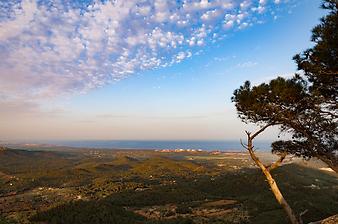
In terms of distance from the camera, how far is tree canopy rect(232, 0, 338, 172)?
17.0 metres

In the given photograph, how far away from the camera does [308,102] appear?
18.1 meters

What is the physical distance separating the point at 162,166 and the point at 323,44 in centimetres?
9523

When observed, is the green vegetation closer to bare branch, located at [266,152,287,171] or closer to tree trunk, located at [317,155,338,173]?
bare branch, located at [266,152,287,171]

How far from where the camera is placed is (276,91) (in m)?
17.9

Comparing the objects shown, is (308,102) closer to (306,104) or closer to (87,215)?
(306,104)

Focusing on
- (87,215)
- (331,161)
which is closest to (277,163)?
(331,161)

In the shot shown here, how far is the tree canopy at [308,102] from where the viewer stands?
17.0 meters

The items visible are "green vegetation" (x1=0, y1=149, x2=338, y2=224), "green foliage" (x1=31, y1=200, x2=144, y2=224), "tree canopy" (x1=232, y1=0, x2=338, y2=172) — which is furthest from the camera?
"green vegetation" (x1=0, y1=149, x2=338, y2=224)

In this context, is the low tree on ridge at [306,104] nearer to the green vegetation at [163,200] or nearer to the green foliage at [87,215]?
the green vegetation at [163,200]

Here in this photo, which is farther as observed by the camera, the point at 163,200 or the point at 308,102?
the point at 163,200

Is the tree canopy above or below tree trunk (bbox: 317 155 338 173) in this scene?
above

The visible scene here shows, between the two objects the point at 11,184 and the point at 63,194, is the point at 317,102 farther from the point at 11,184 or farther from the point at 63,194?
the point at 11,184

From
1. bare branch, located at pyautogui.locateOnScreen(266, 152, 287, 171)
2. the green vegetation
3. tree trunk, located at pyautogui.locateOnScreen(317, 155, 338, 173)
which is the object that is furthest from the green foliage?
tree trunk, located at pyautogui.locateOnScreen(317, 155, 338, 173)

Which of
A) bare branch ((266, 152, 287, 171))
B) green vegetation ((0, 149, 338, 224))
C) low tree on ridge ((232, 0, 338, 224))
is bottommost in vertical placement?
green vegetation ((0, 149, 338, 224))
